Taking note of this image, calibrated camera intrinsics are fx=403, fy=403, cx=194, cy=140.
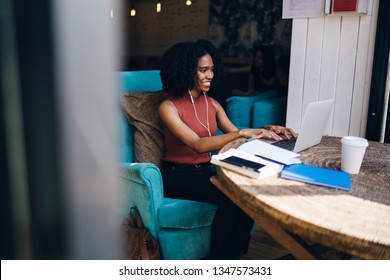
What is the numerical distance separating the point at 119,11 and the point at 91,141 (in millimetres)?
127

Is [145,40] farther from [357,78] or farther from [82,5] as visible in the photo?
[82,5]

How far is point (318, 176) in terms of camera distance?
4.75 ft

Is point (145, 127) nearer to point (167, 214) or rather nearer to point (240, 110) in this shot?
point (167, 214)

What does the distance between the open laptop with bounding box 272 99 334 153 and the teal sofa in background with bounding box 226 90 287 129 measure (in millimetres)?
1437

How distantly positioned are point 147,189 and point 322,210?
92 centimetres

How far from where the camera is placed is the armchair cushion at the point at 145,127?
236cm

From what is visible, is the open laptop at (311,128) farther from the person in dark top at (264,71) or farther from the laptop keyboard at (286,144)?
the person in dark top at (264,71)

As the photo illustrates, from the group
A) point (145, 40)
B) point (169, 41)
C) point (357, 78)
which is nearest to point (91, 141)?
point (357, 78)

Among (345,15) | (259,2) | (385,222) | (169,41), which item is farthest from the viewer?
(169,41)

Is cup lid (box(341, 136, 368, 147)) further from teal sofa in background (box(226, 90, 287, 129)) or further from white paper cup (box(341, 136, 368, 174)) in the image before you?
teal sofa in background (box(226, 90, 287, 129))

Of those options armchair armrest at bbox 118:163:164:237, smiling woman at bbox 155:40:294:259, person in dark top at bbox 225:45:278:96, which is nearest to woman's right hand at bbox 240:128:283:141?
smiling woman at bbox 155:40:294:259

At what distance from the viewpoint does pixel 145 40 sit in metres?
7.79

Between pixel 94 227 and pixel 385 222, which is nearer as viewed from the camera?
pixel 94 227

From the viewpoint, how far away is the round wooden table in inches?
41.4
